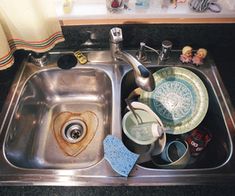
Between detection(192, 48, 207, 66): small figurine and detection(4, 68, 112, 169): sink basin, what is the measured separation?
0.36 metres

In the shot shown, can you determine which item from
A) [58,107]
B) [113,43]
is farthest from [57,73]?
[113,43]

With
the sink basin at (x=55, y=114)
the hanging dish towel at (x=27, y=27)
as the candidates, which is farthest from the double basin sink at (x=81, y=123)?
the hanging dish towel at (x=27, y=27)

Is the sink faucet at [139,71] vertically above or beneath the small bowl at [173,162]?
above

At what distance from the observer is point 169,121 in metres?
0.91

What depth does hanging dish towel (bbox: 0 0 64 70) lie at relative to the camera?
2.52ft

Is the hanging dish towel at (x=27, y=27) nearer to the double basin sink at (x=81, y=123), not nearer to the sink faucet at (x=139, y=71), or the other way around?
the double basin sink at (x=81, y=123)

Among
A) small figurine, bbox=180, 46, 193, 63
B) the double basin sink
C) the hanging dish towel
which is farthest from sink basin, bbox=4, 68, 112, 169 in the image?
small figurine, bbox=180, 46, 193, 63

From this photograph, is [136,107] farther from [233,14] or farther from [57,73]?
[233,14]

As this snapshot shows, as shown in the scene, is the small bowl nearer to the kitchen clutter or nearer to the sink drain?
the kitchen clutter

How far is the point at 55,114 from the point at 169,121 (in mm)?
506

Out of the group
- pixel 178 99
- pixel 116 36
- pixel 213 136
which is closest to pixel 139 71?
pixel 116 36

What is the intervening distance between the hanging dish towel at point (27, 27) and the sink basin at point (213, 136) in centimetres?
34

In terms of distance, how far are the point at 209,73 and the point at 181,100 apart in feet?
0.53

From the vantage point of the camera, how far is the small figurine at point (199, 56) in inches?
37.1
